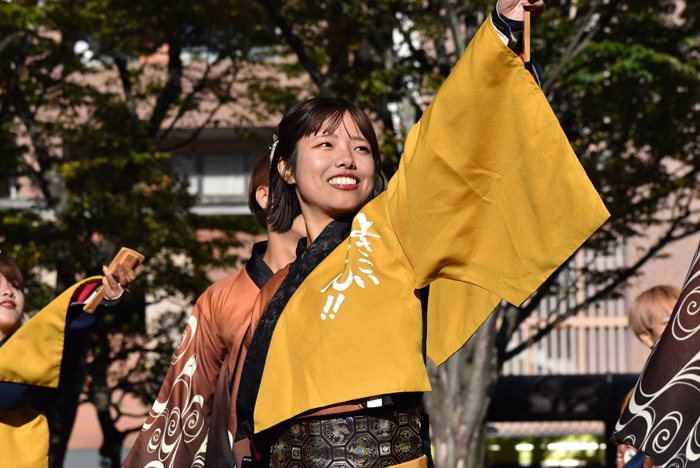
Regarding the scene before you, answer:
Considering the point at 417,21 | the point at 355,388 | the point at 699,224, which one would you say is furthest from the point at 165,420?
the point at 699,224

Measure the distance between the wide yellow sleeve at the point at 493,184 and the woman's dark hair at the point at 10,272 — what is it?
6.15 ft

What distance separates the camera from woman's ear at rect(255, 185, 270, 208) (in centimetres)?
248

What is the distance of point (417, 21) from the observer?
19.5 feet

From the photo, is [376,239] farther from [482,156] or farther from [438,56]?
[438,56]

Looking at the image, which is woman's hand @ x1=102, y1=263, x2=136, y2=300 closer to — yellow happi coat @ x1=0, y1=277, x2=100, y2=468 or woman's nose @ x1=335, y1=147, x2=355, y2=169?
yellow happi coat @ x1=0, y1=277, x2=100, y2=468

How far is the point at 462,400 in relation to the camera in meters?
5.79

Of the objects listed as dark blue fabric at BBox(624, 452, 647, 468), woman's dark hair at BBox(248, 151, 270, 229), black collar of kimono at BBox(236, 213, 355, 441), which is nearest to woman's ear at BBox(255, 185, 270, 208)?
woman's dark hair at BBox(248, 151, 270, 229)

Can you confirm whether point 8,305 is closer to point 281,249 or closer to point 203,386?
point 203,386

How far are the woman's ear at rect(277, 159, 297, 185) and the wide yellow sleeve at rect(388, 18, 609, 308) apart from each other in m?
0.48

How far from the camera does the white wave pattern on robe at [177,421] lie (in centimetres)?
229

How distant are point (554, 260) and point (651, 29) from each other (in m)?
5.57

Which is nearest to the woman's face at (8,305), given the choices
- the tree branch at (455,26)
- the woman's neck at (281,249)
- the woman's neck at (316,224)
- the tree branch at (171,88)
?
the woman's neck at (281,249)

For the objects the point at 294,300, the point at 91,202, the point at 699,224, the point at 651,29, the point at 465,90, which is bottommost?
the point at 294,300

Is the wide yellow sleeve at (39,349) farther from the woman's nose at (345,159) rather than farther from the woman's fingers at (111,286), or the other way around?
the woman's nose at (345,159)
